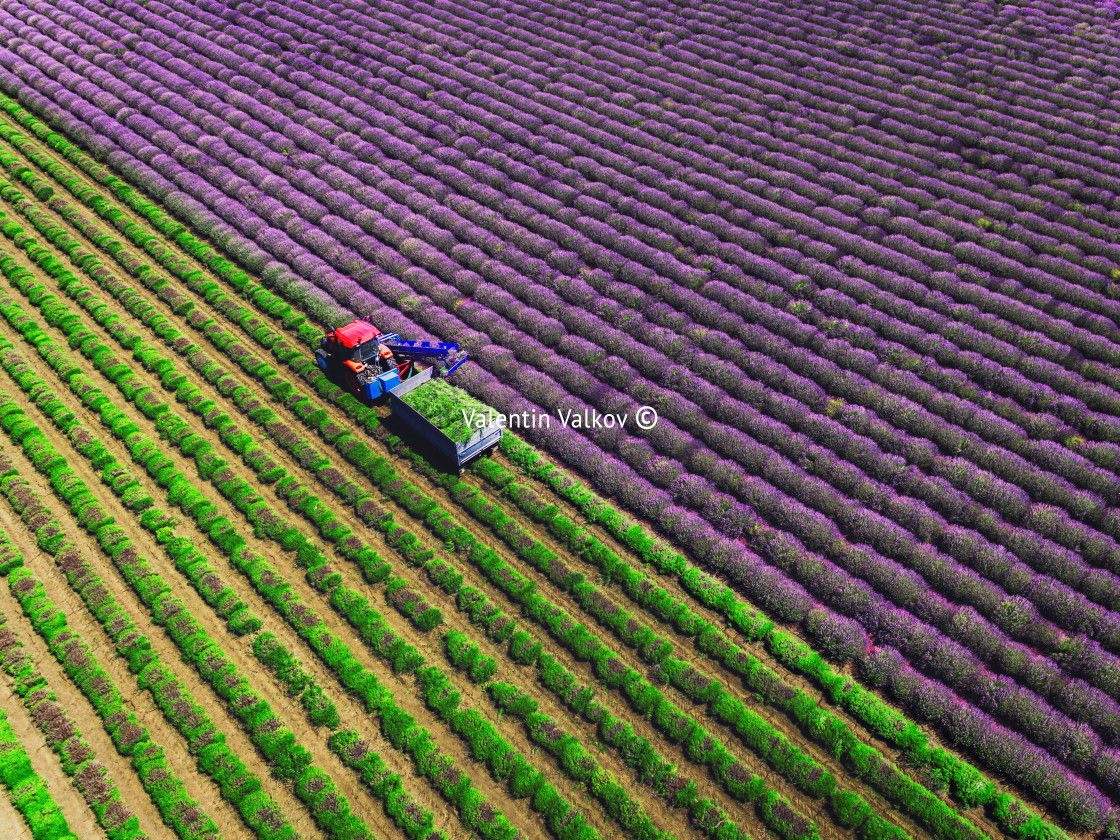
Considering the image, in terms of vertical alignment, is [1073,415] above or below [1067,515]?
above

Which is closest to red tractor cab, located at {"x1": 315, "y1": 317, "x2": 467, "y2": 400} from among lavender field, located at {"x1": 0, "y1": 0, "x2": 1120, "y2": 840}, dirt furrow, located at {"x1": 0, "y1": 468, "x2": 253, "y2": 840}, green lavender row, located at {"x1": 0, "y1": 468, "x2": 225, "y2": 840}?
lavender field, located at {"x1": 0, "y1": 0, "x2": 1120, "y2": 840}

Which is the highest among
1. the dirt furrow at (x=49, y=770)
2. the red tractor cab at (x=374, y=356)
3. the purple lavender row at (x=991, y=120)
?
the purple lavender row at (x=991, y=120)

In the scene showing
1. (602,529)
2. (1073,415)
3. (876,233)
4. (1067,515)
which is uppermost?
(876,233)

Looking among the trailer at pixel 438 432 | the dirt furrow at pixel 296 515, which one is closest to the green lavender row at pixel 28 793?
the dirt furrow at pixel 296 515

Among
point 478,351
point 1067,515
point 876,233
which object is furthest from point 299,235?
point 1067,515

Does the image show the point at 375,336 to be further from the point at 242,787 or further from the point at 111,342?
the point at 242,787

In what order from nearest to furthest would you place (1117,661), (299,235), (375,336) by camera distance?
(1117,661) → (375,336) → (299,235)

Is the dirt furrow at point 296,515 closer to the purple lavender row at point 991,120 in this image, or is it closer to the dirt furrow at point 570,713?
the dirt furrow at point 570,713

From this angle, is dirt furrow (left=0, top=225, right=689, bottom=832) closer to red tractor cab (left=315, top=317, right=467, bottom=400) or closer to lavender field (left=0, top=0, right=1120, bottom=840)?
lavender field (left=0, top=0, right=1120, bottom=840)
